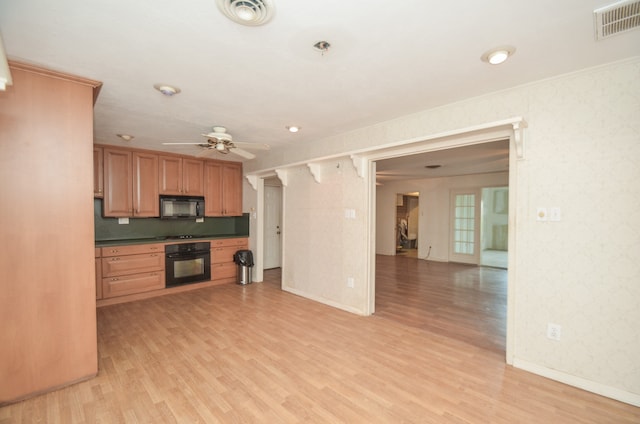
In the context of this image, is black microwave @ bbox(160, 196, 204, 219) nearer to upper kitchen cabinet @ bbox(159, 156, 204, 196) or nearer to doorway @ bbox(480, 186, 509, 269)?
upper kitchen cabinet @ bbox(159, 156, 204, 196)

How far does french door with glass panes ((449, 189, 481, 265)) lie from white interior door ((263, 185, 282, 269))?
4700 mm

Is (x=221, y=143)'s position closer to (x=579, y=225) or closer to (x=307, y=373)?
(x=307, y=373)

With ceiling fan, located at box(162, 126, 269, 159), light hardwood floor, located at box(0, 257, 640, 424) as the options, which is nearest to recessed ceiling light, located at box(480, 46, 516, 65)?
ceiling fan, located at box(162, 126, 269, 159)

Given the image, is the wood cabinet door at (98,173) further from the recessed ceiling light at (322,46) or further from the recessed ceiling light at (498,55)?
the recessed ceiling light at (498,55)

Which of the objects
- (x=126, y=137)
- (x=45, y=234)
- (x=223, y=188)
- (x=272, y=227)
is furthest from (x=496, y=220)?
(x=45, y=234)

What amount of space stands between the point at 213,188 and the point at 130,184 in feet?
4.43

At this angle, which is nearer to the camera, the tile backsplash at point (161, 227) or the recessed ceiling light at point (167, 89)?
the recessed ceiling light at point (167, 89)

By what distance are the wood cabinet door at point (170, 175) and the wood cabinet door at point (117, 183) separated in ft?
1.51

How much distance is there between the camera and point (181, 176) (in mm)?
5004

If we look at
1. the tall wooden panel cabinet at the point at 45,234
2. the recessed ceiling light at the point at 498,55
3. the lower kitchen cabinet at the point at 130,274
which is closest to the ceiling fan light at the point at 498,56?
the recessed ceiling light at the point at 498,55

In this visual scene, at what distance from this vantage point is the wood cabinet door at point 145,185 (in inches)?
180

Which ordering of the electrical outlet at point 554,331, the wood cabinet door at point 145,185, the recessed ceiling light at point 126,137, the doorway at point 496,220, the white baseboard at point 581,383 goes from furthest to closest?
the doorway at point 496,220
the wood cabinet door at point 145,185
the recessed ceiling light at point 126,137
the electrical outlet at point 554,331
the white baseboard at point 581,383

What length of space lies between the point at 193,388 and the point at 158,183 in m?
3.69

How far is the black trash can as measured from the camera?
5.19 meters
